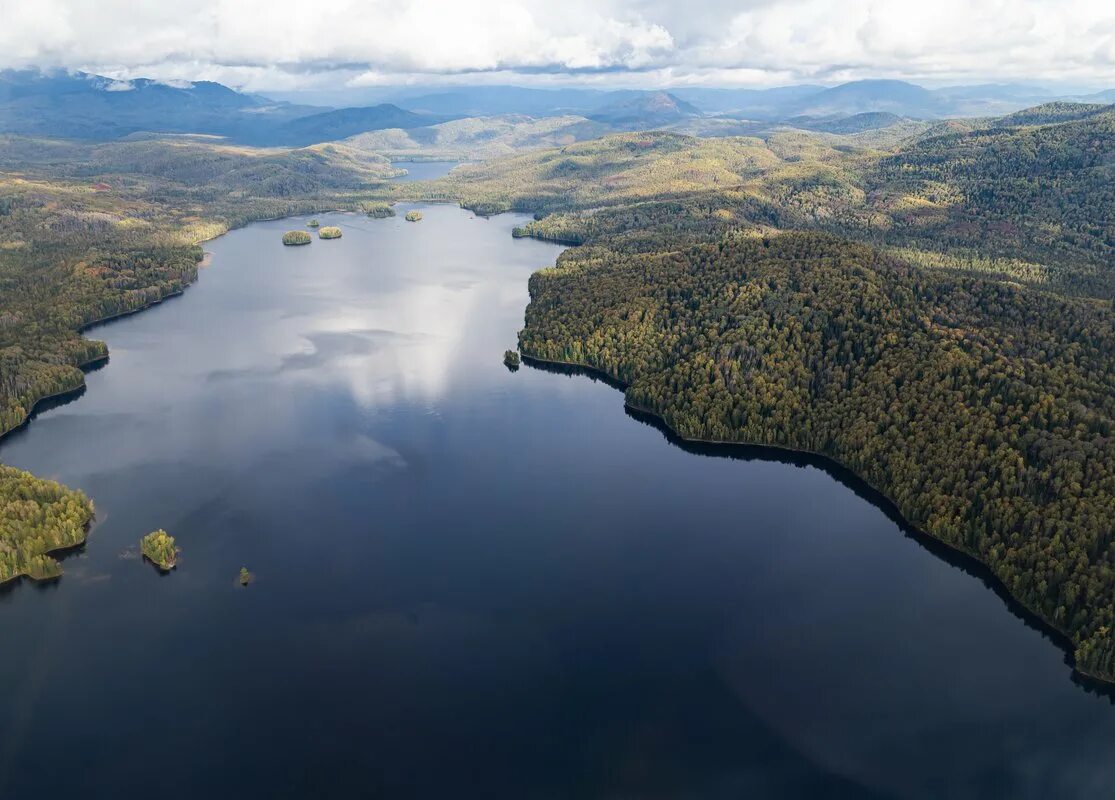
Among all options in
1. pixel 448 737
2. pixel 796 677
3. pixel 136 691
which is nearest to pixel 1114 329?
pixel 796 677

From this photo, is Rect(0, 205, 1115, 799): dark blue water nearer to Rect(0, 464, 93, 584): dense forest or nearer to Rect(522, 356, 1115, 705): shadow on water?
Rect(522, 356, 1115, 705): shadow on water

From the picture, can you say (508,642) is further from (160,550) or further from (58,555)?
(58,555)

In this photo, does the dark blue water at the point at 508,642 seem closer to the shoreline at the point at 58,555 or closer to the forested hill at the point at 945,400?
the shoreline at the point at 58,555

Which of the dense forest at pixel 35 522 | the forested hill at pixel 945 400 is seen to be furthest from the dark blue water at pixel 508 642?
the forested hill at pixel 945 400

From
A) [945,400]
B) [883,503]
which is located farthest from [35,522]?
[945,400]

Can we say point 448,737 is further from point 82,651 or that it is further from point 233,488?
point 233,488

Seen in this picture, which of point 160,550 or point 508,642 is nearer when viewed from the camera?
point 508,642
